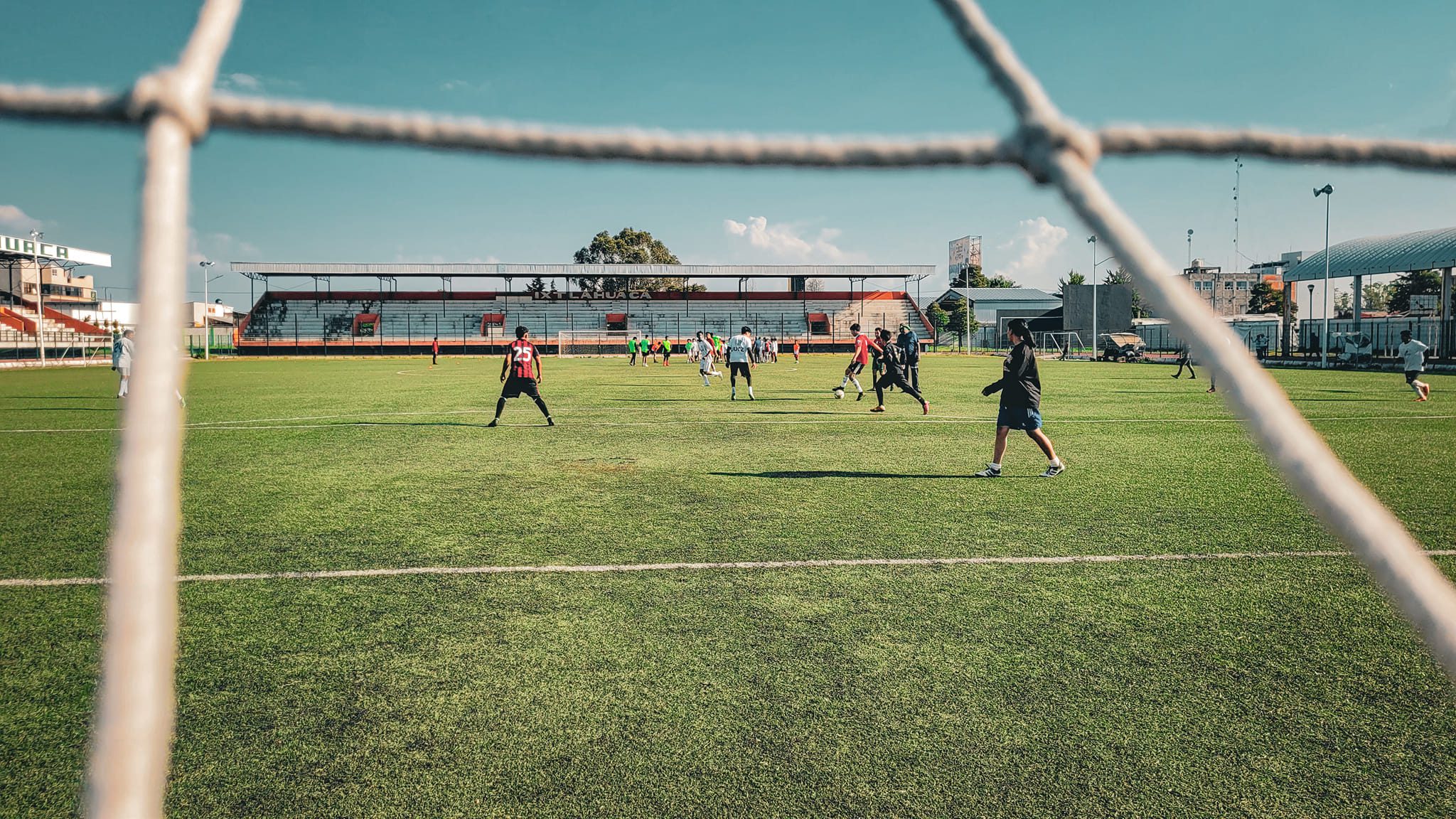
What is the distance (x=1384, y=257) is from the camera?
35.4 meters

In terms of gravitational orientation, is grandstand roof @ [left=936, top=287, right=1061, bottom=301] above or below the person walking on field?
above

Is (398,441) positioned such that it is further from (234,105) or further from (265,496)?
(234,105)

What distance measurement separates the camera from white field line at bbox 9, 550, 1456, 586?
181 inches

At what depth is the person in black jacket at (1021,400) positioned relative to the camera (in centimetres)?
757

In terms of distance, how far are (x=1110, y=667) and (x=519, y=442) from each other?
8.16 meters

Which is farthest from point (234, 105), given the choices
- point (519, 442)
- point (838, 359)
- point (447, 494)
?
point (838, 359)

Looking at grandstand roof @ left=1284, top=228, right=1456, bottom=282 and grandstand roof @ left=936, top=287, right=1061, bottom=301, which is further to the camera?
grandstand roof @ left=936, top=287, right=1061, bottom=301

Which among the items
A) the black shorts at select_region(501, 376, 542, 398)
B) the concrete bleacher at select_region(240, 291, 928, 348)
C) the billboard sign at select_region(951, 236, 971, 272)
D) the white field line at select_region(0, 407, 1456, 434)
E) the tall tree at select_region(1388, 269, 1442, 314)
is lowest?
the white field line at select_region(0, 407, 1456, 434)

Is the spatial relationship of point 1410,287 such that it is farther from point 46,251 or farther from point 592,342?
point 46,251

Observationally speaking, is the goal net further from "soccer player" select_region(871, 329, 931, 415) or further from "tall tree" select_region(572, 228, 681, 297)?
"soccer player" select_region(871, 329, 931, 415)

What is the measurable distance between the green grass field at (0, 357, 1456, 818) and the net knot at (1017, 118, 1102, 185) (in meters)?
1.78

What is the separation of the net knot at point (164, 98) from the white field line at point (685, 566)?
367cm

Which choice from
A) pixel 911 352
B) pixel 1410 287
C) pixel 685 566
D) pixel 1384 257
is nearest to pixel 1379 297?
pixel 1410 287

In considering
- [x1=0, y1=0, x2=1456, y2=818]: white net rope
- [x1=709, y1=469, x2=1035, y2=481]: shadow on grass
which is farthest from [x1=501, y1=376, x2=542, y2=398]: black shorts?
[x1=0, y1=0, x2=1456, y2=818]: white net rope
